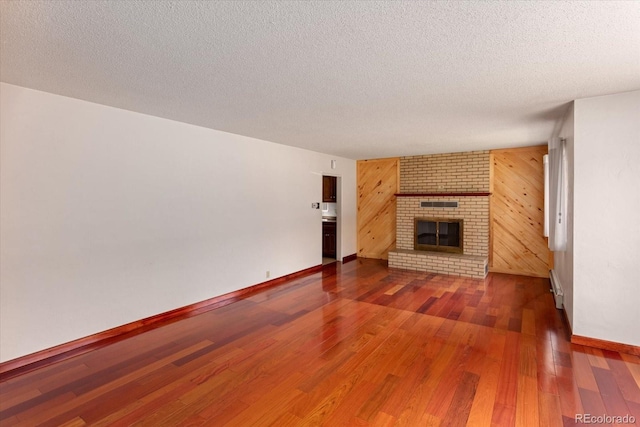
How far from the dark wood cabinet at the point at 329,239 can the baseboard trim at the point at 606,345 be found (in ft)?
15.5

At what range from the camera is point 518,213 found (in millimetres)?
5754

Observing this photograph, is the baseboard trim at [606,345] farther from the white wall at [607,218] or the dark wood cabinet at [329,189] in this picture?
the dark wood cabinet at [329,189]

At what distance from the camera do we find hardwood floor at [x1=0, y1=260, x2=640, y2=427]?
2.05 metres

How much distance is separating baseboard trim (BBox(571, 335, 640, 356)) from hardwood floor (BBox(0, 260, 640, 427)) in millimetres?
68

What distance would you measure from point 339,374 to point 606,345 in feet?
8.28

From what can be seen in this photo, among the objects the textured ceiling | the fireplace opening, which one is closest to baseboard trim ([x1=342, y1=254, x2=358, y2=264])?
the fireplace opening

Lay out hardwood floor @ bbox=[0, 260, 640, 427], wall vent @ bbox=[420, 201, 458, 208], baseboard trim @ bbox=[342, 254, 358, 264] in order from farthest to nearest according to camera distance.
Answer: baseboard trim @ bbox=[342, 254, 358, 264] < wall vent @ bbox=[420, 201, 458, 208] < hardwood floor @ bbox=[0, 260, 640, 427]

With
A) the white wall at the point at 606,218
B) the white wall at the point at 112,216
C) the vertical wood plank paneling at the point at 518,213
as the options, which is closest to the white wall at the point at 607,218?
the white wall at the point at 606,218

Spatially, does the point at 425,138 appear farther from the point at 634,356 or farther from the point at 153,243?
the point at 153,243

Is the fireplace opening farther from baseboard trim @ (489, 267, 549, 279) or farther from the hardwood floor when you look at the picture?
the hardwood floor

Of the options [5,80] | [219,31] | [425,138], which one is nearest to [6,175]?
[5,80]

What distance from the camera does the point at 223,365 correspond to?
8.75 ft

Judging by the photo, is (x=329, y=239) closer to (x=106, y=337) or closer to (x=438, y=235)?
(x=438, y=235)

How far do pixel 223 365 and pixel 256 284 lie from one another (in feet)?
7.34
